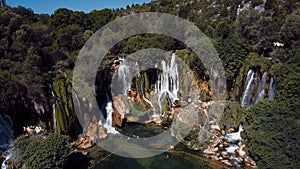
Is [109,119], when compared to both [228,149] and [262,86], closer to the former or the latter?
[228,149]

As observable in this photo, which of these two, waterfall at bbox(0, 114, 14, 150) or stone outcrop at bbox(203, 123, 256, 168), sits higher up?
waterfall at bbox(0, 114, 14, 150)

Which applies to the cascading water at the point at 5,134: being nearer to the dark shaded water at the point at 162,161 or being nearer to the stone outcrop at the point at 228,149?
the dark shaded water at the point at 162,161

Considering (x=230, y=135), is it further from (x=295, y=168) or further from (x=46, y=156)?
(x=46, y=156)

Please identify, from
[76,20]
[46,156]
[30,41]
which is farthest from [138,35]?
[46,156]

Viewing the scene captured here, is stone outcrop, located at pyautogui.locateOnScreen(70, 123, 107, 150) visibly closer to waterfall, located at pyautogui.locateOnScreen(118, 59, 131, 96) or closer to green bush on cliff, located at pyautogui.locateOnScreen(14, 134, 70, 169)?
green bush on cliff, located at pyautogui.locateOnScreen(14, 134, 70, 169)

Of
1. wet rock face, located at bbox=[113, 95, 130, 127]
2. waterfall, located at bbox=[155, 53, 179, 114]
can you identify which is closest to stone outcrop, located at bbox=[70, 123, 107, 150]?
wet rock face, located at bbox=[113, 95, 130, 127]
